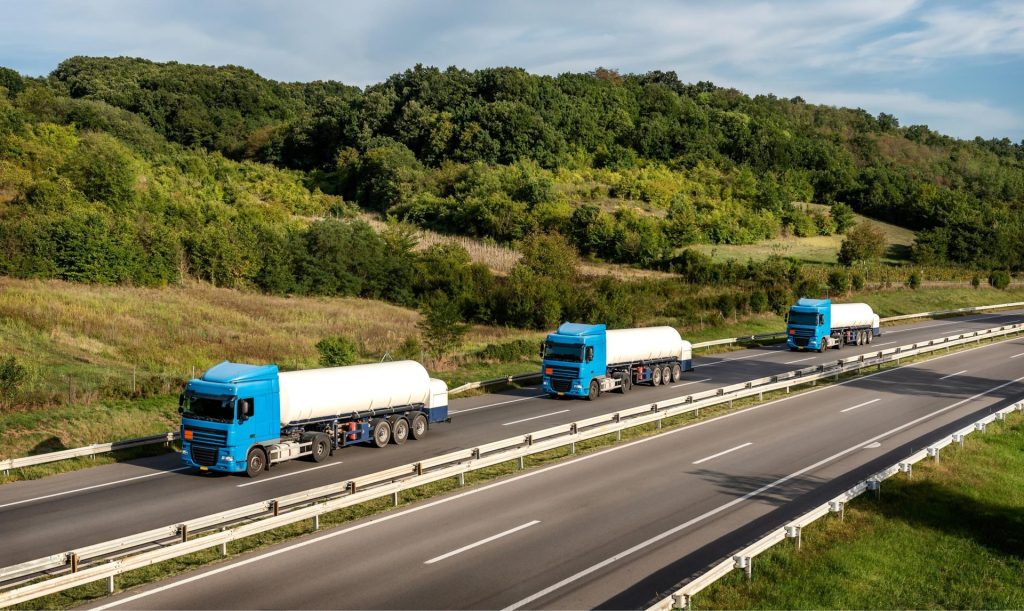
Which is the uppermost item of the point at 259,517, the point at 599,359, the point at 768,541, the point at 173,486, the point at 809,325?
the point at 809,325

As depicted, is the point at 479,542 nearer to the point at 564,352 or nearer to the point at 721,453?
→ the point at 721,453

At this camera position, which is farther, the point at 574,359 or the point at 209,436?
the point at 574,359

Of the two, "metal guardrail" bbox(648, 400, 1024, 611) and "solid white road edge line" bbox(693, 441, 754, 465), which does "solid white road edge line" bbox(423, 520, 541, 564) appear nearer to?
"metal guardrail" bbox(648, 400, 1024, 611)

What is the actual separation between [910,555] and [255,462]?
15.2 m

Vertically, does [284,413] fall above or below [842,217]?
below

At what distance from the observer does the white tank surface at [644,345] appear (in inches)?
1406

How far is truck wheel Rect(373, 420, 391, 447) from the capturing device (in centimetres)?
2562

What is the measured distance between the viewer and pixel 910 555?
16234 millimetres

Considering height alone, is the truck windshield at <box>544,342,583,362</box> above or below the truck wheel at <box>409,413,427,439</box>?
above

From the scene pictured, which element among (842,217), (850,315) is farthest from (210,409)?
(842,217)

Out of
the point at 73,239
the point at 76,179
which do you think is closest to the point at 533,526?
the point at 73,239

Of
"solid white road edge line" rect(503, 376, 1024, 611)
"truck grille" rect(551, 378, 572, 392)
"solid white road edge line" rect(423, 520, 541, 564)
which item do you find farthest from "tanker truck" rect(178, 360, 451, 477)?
"solid white road edge line" rect(503, 376, 1024, 611)

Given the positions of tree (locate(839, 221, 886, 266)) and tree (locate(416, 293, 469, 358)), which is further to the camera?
tree (locate(839, 221, 886, 266))

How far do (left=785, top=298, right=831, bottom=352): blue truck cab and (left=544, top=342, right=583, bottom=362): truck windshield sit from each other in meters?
21.7
